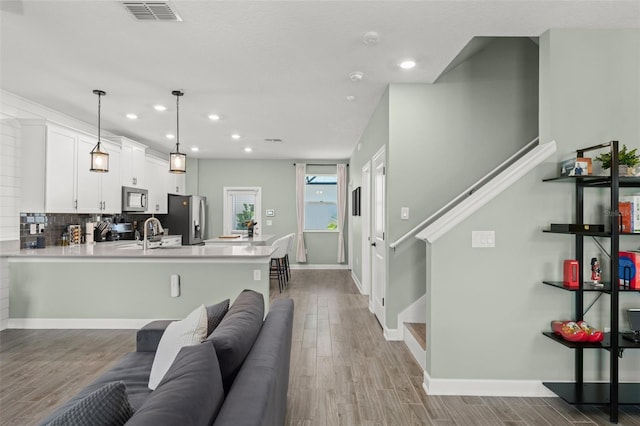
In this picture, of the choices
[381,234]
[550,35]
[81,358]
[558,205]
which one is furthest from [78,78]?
[558,205]

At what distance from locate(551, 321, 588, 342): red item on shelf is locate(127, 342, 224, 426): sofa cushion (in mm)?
2373

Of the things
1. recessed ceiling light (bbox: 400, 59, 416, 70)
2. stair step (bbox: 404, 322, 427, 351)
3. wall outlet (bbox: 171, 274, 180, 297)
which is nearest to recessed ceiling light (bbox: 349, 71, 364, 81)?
recessed ceiling light (bbox: 400, 59, 416, 70)

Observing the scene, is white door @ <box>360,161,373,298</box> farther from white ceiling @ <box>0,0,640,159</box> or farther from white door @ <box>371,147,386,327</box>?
white ceiling @ <box>0,0,640,159</box>

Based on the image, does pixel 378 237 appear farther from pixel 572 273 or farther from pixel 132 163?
pixel 132 163

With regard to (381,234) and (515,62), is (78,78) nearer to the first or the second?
(381,234)

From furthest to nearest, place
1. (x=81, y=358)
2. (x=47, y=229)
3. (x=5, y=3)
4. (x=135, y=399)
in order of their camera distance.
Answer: (x=47, y=229)
(x=81, y=358)
(x=5, y=3)
(x=135, y=399)

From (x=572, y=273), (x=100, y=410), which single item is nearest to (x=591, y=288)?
(x=572, y=273)

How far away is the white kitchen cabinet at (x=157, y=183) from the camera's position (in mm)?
6935

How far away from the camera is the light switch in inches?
109

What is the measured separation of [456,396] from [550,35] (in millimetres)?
2748

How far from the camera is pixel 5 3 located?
8.05 feet

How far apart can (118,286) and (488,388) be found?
393 cm

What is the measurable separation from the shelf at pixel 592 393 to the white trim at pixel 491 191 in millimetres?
1315

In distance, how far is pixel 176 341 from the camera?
192cm
